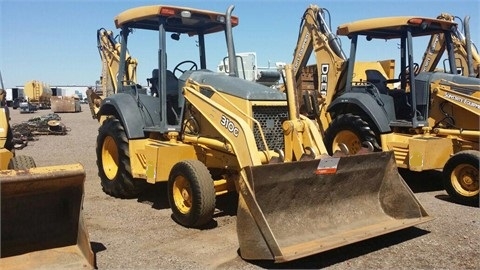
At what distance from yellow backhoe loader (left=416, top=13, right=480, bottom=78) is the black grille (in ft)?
14.0

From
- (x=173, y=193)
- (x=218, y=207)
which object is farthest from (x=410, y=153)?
(x=173, y=193)

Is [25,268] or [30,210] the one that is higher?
[30,210]

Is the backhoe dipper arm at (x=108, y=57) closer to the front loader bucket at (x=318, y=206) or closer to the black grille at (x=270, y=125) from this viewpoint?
the black grille at (x=270, y=125)

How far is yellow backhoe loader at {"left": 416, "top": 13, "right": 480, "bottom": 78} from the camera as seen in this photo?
29.8 ft

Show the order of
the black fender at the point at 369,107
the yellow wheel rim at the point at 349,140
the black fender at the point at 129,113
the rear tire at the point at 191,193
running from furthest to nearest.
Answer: the yellow wheel rim at the point at 349,140, the black fender at the point at 369,107, the black fender at the point at 129,113, the rear tire at the point at 191,193

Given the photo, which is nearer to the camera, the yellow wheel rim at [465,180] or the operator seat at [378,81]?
the yellow wheel rim at [465,180]

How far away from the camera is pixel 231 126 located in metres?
5.50

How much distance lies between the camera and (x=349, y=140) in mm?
8547

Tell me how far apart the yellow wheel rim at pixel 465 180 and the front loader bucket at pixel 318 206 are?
5.61ft

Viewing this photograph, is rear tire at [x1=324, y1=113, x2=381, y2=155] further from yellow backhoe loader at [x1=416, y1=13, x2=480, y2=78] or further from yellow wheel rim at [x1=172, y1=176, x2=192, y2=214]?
yellow wheel rim at [x1=172, y1=176, x2=192, y2=214]

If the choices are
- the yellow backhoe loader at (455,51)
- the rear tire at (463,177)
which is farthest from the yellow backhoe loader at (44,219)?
the yellow backhoe loader at (455,51)

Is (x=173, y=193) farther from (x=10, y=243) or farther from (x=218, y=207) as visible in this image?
(x=10, y=243)

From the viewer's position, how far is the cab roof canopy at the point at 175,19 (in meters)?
6.66

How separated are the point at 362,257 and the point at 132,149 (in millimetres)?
3637
